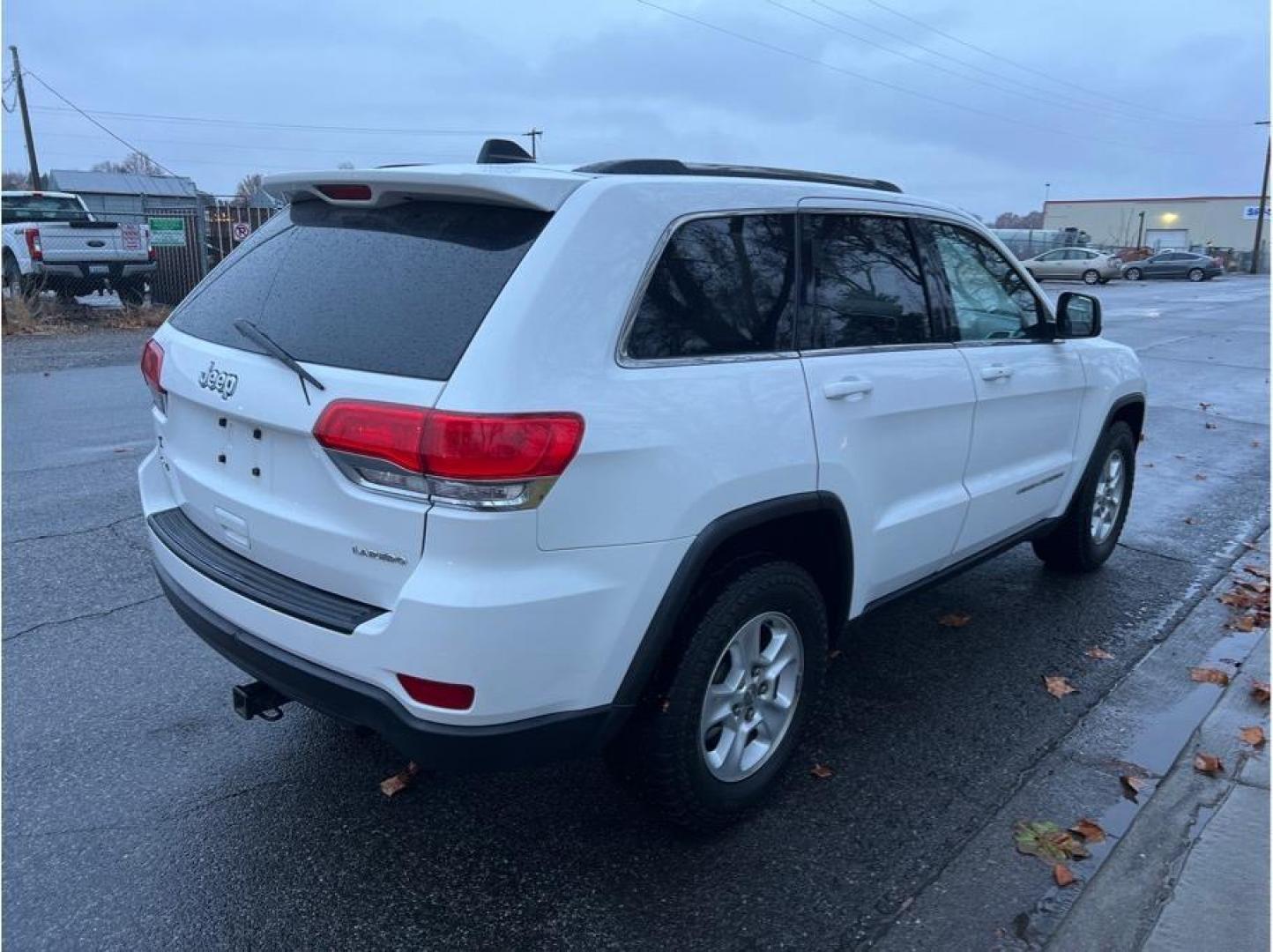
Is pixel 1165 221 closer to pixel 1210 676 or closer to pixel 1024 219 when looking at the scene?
pixel 1024 219

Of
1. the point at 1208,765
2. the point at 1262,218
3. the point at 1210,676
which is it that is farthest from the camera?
the point at 1262,218

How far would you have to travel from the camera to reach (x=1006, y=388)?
3.98 meters

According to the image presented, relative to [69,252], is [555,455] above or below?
below

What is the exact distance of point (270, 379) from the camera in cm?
258

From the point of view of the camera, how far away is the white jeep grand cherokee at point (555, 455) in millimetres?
2299

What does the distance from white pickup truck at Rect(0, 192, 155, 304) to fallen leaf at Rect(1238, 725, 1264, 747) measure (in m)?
16.6

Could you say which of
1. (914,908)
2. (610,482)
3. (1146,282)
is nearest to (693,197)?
(610,482)

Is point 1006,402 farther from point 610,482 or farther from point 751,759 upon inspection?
point 610,482

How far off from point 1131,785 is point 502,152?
9.75ft

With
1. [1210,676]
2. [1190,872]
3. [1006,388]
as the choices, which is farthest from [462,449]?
[1210,676]

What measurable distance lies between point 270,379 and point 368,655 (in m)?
0.76

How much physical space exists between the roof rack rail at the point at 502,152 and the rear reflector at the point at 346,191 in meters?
0.52

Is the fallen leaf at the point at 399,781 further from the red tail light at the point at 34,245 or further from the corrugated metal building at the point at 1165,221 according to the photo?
the corrugated metal building at the point at 1165,221

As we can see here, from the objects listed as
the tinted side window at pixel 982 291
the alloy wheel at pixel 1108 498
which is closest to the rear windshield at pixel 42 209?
the tinted side window at pixel 982 291
